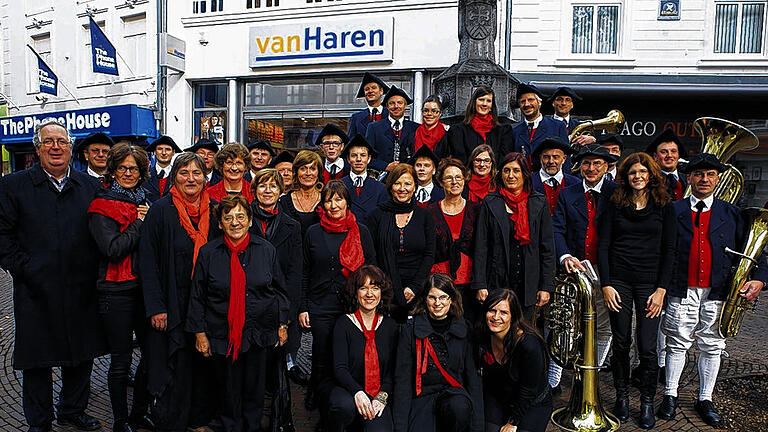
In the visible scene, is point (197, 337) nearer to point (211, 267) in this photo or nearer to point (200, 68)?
point (211, 267)

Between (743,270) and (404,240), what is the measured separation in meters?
2.68

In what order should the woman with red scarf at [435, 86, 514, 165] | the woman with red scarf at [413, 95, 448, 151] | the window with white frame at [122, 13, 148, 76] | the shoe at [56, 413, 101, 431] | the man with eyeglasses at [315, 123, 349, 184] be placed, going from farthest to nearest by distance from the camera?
the window with white frame at [122, 13, 148, 76] < the woman with red scarf at [413, 95, 448, 151] < the man with eyeglasses at [315, 123, 349, 184] < the woman with red scarf at [435, 86, 514, 165] < the shoe at [56, 413, 101, 431]

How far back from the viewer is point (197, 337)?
3.58 meters

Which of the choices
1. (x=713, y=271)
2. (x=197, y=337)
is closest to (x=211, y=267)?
(x=197, y=337)

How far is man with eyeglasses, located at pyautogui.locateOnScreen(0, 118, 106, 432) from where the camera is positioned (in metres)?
3.75

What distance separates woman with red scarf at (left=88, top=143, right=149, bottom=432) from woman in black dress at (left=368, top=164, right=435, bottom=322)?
1805mm

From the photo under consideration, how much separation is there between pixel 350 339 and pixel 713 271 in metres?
2.96

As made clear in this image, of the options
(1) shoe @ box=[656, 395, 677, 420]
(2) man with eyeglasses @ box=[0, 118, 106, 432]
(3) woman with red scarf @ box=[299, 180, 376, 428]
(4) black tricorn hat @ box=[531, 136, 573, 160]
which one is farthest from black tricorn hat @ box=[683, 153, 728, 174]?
(2) man with eyeglasses @ box=[0, 118, 106, 432]

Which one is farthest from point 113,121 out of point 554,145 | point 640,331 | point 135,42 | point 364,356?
point 640,331

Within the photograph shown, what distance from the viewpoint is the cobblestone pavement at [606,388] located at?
423cm

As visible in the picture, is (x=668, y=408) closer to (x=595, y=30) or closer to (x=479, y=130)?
(x=479, y=130)

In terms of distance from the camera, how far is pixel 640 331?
421 centimetres

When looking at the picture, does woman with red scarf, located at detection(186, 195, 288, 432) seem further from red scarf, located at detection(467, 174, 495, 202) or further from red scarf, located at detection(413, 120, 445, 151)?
red scarf, located at detection(413, 120, 445, 151)

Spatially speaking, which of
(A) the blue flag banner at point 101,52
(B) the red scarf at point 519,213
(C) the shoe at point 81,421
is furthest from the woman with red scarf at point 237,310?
(A) the blue flag banner at point 101,52
